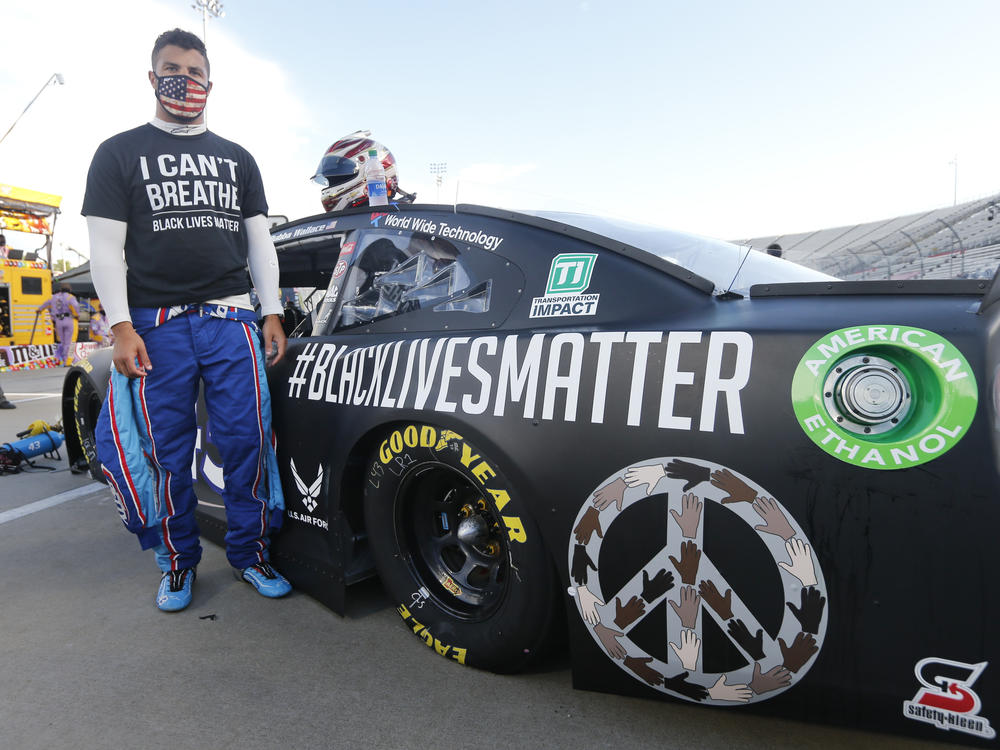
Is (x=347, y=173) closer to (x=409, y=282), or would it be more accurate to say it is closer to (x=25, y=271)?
(x=409, y=282)

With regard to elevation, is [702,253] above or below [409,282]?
above

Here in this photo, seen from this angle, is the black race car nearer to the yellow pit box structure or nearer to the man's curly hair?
the man's curly hair

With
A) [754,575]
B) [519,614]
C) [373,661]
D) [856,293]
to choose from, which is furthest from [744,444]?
[373,661]

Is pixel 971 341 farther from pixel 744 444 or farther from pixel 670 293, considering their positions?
pixel 670 293

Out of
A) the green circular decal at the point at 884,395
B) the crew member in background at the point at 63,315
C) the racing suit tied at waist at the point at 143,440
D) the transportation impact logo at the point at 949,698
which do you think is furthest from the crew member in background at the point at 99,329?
the transportation impact logo at the point at 949,698

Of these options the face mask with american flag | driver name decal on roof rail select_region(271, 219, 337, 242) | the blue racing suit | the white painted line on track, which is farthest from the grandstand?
the white painted line on track

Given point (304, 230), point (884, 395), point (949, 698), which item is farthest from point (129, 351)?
point (949, 698)

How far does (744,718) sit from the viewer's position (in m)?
1.50

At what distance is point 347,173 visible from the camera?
2.75 m

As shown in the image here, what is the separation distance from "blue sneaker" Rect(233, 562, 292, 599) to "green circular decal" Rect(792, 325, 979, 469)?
1.87 metres

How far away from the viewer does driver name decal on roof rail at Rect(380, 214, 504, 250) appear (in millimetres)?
1706

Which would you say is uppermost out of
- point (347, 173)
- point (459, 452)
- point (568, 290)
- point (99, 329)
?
point (347, 173)

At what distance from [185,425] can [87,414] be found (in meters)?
1.80

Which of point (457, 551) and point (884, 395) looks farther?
point (457, 551)
